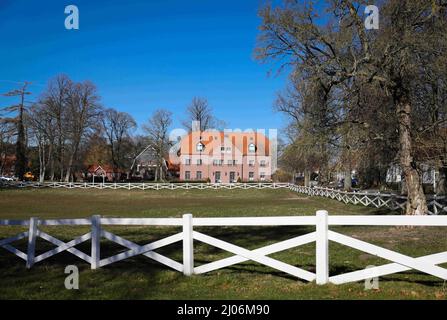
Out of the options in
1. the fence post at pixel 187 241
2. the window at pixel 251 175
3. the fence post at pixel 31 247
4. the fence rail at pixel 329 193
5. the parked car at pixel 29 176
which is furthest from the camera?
the parked car at pixel 29 176

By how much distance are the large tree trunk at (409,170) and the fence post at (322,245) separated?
1137cm

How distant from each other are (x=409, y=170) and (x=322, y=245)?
11.5 metres

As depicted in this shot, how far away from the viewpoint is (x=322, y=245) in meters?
6.75

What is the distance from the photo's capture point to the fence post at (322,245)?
6734mm

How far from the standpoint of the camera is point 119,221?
8273mm

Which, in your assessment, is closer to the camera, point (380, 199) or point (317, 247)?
point (317, 247)

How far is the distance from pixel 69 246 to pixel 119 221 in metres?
1.21

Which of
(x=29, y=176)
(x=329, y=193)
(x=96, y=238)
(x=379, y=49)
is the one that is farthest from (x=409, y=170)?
(x=29, y=176)

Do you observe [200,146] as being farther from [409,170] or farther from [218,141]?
[409,170]

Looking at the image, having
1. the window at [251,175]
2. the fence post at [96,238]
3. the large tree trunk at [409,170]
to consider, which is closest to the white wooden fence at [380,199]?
the large tree trunk at [409,170]

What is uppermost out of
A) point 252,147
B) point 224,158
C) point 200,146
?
point 200,146

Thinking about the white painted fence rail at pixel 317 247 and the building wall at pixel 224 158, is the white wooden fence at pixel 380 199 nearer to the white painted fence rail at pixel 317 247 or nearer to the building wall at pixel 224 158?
the white painted fence rail at pixel 317 247

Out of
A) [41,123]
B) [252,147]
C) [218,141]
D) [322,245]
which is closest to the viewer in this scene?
[322,245]
